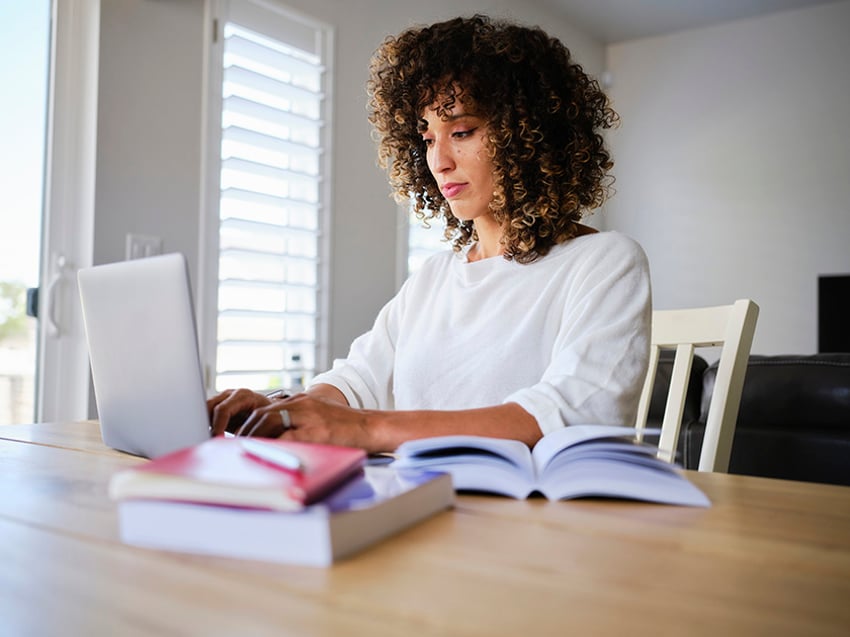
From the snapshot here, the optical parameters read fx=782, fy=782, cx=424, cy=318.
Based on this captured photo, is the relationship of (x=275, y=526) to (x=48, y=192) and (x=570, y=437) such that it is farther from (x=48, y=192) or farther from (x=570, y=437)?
(x=48, y=192)

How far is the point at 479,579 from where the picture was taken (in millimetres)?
452

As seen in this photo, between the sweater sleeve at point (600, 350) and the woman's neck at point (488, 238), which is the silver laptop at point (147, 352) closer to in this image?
the sweater sleeve at point (600, 350)

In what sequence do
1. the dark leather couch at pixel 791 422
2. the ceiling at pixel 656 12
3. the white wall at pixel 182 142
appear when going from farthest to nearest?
the ceiling at pixel 656 12 → the white wall at pixel 182 142 → the dark leather couch at pixel 791 422

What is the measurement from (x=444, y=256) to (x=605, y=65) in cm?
464

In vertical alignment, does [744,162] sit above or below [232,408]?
above

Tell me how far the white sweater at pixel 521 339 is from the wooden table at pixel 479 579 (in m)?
0.35

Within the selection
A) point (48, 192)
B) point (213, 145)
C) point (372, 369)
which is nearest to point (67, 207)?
point (48, 192)

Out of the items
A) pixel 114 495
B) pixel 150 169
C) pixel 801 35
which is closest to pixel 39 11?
pixel 150 169

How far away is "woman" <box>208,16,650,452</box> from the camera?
124cm

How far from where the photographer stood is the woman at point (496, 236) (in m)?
1.24

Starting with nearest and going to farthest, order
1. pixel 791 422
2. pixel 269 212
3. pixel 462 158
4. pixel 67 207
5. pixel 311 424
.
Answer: pixel 311 424, pixel 462 158, pixel 791 422, pixel 67 207, pixel 269 212

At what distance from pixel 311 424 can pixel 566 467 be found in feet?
0.99

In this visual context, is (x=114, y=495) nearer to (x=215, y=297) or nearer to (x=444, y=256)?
(x=444, y=256)

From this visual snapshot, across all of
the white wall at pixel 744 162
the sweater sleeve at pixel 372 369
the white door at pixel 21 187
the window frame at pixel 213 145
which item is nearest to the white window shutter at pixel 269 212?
the window frame at pixel 213 145
